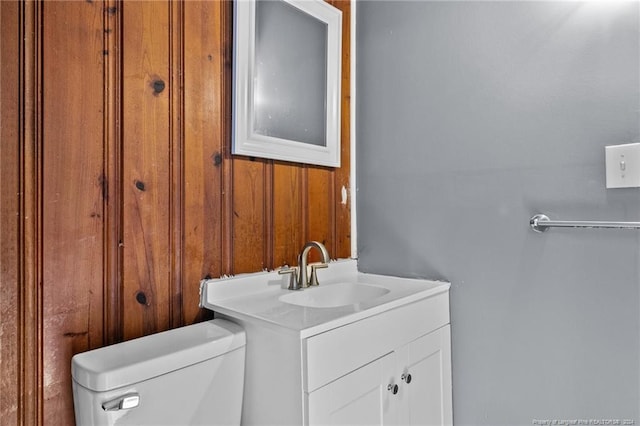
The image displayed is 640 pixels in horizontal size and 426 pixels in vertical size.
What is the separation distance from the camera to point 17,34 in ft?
2.80

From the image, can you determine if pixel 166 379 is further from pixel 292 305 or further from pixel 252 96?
pixel 252 96

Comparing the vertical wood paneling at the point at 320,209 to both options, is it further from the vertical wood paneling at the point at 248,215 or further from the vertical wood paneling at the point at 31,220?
the vertical wood paneling at the point at 31,220

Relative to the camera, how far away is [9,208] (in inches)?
33.1

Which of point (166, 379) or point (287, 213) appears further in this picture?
point (287, 213)

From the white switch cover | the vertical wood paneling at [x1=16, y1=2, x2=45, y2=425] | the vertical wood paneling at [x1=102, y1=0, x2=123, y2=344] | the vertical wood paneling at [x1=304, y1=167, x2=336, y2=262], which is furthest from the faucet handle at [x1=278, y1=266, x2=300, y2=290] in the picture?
the white switch cover

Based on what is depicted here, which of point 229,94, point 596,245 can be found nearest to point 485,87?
point 596,245

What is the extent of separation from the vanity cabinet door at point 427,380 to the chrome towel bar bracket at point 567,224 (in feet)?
1.44

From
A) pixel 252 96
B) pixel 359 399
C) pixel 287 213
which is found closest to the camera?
pixel 359 399

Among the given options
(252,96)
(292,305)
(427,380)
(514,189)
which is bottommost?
(427,380)

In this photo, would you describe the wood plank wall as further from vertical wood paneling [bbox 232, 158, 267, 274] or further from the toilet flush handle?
the toilet flush handle

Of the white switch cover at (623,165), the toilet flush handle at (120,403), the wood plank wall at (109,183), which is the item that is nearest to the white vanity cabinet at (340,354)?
the wood plank wall at (109,183)

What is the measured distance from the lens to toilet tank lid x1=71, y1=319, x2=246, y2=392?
808mm

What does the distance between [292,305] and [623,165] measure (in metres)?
0.93

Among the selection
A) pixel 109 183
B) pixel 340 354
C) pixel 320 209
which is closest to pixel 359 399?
pixel 340 354
